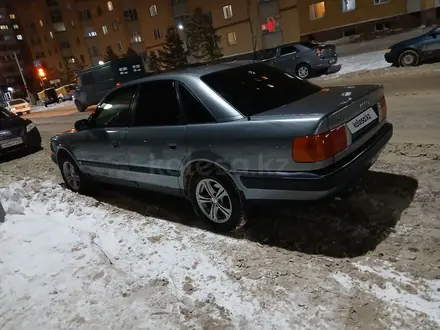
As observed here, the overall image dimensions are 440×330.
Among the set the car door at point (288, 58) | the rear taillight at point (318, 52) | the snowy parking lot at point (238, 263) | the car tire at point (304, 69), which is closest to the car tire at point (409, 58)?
the rear taillight at point (318, 52)

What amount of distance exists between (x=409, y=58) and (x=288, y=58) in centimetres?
508

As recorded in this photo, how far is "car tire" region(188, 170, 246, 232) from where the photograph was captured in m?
3.35

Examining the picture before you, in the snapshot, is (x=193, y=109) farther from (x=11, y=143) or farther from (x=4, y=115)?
(x=4, y=115)

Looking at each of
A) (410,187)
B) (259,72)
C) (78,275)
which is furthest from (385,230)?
(78,275)

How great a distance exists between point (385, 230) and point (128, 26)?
42271 millimetres

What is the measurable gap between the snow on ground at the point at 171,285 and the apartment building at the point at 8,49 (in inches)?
3566

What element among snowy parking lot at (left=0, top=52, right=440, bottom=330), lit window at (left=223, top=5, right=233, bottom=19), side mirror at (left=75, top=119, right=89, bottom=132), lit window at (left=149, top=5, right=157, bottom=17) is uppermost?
lit window at (left=149, top=5, right=157, bottom=17)

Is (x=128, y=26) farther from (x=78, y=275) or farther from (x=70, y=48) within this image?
(x=78, y=275)

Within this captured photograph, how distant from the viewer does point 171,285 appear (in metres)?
2.92

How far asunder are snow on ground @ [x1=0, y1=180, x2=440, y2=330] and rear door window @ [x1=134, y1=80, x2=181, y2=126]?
1.22 m

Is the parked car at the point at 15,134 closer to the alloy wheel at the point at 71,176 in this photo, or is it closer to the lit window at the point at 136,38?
the alloy wheel at the point at 71,176

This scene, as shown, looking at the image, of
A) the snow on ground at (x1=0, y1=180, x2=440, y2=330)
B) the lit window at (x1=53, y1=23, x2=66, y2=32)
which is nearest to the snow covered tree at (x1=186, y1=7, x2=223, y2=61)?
the snow on ground at (x1=0, y1=180, x2=440, y2=330)

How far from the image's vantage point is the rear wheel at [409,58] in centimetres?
1159

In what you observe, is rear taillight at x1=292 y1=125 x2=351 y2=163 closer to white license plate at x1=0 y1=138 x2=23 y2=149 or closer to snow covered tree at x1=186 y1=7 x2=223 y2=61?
white license plate at x1=0 y1=138 x2=23 y2=149
